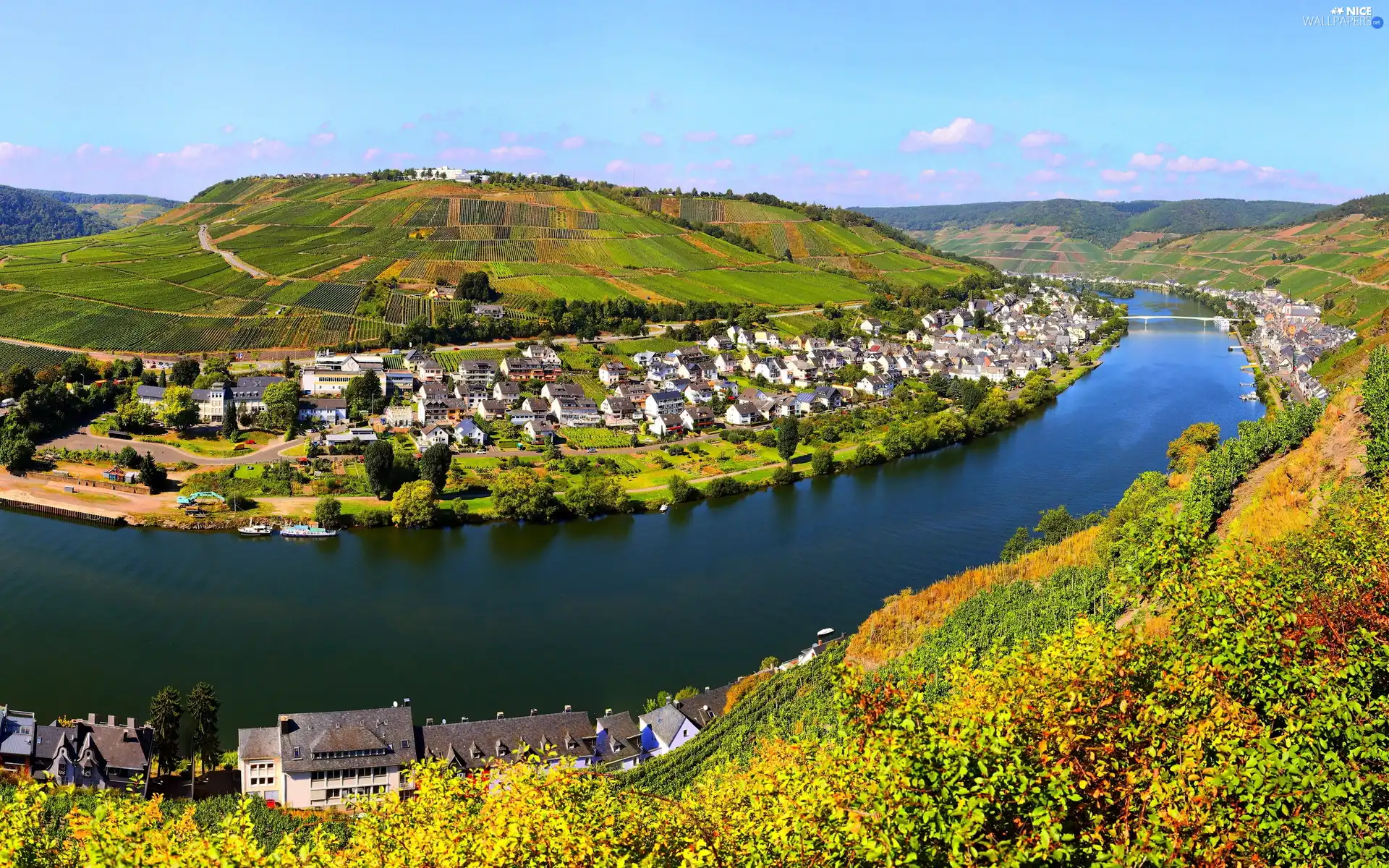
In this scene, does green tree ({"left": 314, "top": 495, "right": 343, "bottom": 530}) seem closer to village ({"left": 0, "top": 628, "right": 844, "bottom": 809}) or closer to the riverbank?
the riverbank

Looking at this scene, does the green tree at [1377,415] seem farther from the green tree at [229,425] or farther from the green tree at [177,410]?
the green tree at [177,410]

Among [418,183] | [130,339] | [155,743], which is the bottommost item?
[155,743]

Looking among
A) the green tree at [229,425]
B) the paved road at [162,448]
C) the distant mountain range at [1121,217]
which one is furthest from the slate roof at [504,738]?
the distant mountain range at [1121,217]

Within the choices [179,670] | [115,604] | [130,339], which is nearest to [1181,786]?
[179,670]

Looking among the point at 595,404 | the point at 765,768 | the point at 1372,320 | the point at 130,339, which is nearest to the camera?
the point at 765,768

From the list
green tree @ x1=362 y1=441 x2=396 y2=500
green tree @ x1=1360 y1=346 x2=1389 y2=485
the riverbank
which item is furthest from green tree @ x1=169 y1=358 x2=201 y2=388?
green tree @ x1=1360 y1=346 x2=1389 y2=485

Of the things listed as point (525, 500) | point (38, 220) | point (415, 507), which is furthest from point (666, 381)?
point (38, 220)

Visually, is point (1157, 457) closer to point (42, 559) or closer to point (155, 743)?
point (155, 743)
